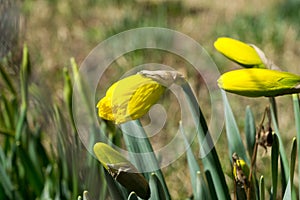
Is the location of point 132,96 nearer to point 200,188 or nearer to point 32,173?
point 200,188

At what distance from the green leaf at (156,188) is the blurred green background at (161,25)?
1310 millimetres

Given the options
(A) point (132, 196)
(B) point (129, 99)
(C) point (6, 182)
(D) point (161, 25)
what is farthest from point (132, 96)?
(D) point (161, 25)

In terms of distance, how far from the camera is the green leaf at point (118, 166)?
2.66 feet

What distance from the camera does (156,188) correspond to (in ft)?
2.97

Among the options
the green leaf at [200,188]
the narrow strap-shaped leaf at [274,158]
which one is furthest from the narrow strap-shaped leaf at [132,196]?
the narrow strap-shaped leaf at [274,158]

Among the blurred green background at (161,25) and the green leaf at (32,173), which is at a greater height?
the blurred green background at (161,25)

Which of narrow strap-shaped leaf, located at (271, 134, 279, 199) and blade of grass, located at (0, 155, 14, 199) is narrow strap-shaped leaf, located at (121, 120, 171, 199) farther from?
blade of grass, located at (0, 155, 14, 199)

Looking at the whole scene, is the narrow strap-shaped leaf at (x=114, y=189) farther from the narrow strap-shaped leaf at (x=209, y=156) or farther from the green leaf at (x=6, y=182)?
the green leaf at (x=6, y=182)

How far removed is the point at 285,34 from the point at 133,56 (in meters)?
0.69

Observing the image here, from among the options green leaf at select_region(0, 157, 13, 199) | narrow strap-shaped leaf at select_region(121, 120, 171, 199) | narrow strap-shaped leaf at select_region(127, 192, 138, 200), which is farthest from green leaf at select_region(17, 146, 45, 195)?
narrow strap-shaped leaf at select_region(127, 192, 138, 200)

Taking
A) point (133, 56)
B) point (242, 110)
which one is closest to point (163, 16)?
point (133, 56)

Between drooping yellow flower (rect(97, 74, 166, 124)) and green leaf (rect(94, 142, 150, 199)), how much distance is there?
0.05m

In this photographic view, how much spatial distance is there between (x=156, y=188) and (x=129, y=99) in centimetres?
15

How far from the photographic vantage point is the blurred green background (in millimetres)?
2555
